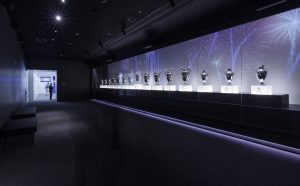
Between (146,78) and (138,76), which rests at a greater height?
(138,76)

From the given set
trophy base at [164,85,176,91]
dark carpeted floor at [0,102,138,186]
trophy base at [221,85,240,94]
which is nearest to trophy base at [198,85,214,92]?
trophy base at [221,85,240,94]

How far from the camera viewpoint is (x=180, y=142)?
321 cm

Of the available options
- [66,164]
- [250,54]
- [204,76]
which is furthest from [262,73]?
[66,164]

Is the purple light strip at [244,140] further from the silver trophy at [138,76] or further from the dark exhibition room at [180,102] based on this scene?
the silver trophy at [138,76]

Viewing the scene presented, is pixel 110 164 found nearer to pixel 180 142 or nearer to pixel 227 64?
pixel 180 142

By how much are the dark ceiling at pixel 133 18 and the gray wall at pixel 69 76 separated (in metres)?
4.36

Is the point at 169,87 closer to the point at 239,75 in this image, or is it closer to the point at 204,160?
the point at 239,75

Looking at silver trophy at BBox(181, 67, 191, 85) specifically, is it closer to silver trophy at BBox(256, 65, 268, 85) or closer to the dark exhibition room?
the dark exhibition room

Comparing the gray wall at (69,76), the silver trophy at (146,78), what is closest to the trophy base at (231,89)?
the silver trophy at (146,78)

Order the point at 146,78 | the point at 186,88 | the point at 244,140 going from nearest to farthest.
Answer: the point at 244,140 < the point at 186,88 < the point at 146,78

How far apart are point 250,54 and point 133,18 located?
3725mm

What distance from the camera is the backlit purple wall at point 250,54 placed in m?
3.19

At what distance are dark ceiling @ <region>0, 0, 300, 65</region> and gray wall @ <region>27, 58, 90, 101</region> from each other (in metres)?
4.36

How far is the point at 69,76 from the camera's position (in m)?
12.9
